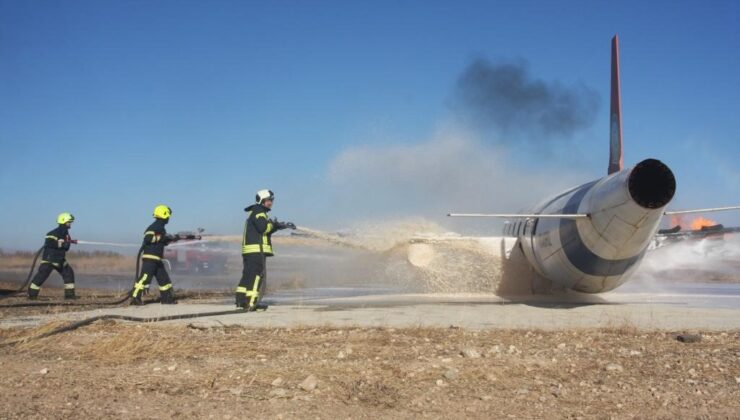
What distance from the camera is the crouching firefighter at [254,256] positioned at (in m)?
12.4

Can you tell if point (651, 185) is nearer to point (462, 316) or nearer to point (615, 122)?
point (462, 316)

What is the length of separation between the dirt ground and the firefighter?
18.6ft

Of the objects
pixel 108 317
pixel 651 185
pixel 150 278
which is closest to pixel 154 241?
pixel 150 278

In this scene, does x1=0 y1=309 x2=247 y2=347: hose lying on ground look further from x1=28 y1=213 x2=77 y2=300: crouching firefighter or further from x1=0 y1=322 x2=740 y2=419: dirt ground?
x1=28 y1=213 x2=77 y2=300: crouching firefighter

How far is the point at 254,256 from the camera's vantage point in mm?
12523

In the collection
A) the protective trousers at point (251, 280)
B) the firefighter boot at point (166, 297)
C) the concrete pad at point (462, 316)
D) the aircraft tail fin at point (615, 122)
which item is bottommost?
the concrete pad at point (462, 316)

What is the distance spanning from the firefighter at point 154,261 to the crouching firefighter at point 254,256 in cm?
263

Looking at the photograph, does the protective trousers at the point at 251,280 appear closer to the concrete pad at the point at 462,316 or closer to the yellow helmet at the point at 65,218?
the concrete pad at the point at 462,316

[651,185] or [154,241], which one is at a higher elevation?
[651,185]

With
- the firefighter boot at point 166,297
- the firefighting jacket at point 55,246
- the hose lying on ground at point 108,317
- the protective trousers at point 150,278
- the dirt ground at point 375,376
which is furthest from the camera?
the firefighting jacket at point 55,246

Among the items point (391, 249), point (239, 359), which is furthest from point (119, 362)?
point (391, 249)

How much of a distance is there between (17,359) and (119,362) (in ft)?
4.36

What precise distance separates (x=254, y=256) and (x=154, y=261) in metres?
3.00

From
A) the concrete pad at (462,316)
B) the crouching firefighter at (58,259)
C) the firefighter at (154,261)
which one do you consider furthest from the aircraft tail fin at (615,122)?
the crouching firefighter at (58,259)
